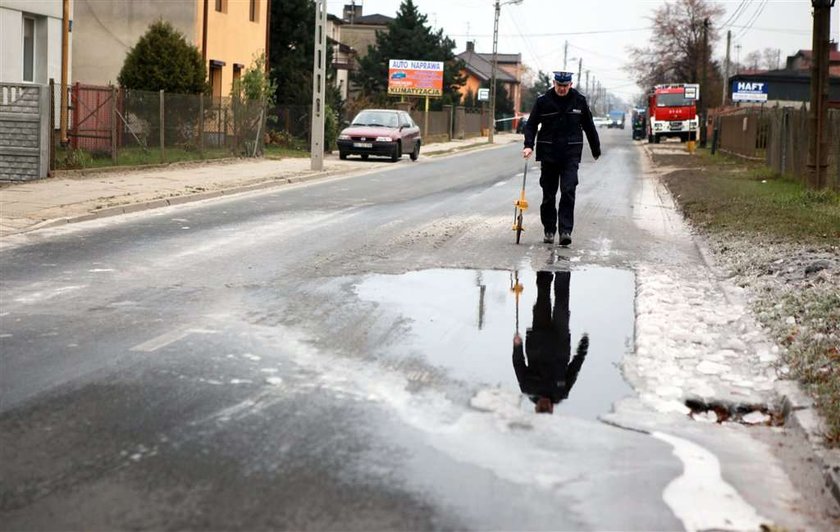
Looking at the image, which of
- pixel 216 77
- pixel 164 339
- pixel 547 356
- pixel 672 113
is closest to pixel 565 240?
pixel 547 356

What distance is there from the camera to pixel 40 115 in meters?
19.1

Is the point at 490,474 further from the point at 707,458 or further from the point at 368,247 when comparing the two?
the point at 368,247

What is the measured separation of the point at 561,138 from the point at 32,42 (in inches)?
686

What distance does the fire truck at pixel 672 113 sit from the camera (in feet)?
214

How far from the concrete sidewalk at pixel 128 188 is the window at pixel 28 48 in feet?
13.7

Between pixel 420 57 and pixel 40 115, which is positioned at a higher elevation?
pixel 420 57

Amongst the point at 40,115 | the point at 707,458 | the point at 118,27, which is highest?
the point at 118,27

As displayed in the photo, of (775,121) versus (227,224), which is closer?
(227,224)

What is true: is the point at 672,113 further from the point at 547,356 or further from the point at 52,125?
the point at 547,356

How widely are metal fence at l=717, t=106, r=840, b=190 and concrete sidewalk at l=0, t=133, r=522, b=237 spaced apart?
10.3 meters

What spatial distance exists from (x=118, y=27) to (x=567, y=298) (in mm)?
28428

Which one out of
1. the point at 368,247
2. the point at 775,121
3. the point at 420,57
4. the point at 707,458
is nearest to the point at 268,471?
the point at 707,458

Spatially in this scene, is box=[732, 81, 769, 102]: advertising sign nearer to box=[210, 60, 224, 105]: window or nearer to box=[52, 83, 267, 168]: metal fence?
box=[210, 60, 224, 105]: window

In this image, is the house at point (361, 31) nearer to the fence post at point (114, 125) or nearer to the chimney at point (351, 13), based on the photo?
the chimney at point (351, 13)
